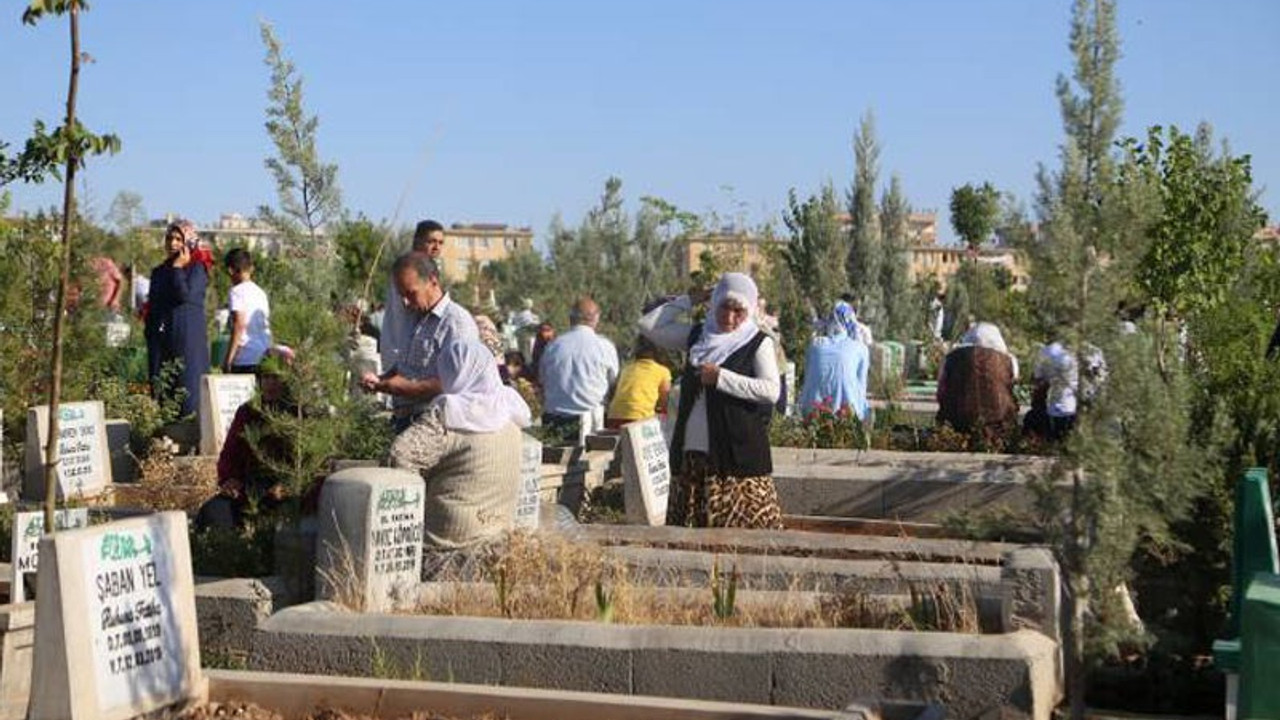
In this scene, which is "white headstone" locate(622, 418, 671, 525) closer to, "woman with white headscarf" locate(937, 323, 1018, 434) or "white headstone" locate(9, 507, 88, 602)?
"woman with white headscarf" locate(937, 323, 1018, 434)

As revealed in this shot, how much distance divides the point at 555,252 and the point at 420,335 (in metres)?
27.2

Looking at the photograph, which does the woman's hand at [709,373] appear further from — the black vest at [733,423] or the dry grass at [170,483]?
the dry grass at [170,483]

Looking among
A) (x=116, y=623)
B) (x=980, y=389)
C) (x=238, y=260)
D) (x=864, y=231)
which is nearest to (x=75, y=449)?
(x=238, y=260)

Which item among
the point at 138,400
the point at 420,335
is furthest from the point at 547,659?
the point at 138,400

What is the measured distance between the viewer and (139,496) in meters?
12.4

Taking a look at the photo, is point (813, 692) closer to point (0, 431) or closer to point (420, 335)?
point (420, 335)

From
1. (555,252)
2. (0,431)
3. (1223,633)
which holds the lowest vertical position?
(1223,633)

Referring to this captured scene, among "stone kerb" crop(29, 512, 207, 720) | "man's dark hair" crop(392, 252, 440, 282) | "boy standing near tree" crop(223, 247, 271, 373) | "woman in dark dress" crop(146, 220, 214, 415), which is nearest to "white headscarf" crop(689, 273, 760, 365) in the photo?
"man's dark hair" crop(392, 252, 440, 282)

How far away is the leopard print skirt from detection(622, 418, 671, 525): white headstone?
3.06 ft

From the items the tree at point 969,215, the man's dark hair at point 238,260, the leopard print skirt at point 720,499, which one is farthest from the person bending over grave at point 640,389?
the tree at point 969,215

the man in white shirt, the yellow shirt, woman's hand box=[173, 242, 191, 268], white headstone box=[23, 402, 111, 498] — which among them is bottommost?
white headstone box=[23, 402, 111, 498]

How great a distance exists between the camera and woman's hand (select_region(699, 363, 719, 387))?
33.1 ft

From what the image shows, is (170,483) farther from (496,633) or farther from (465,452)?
(496,633)

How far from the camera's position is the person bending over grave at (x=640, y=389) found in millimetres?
14500
